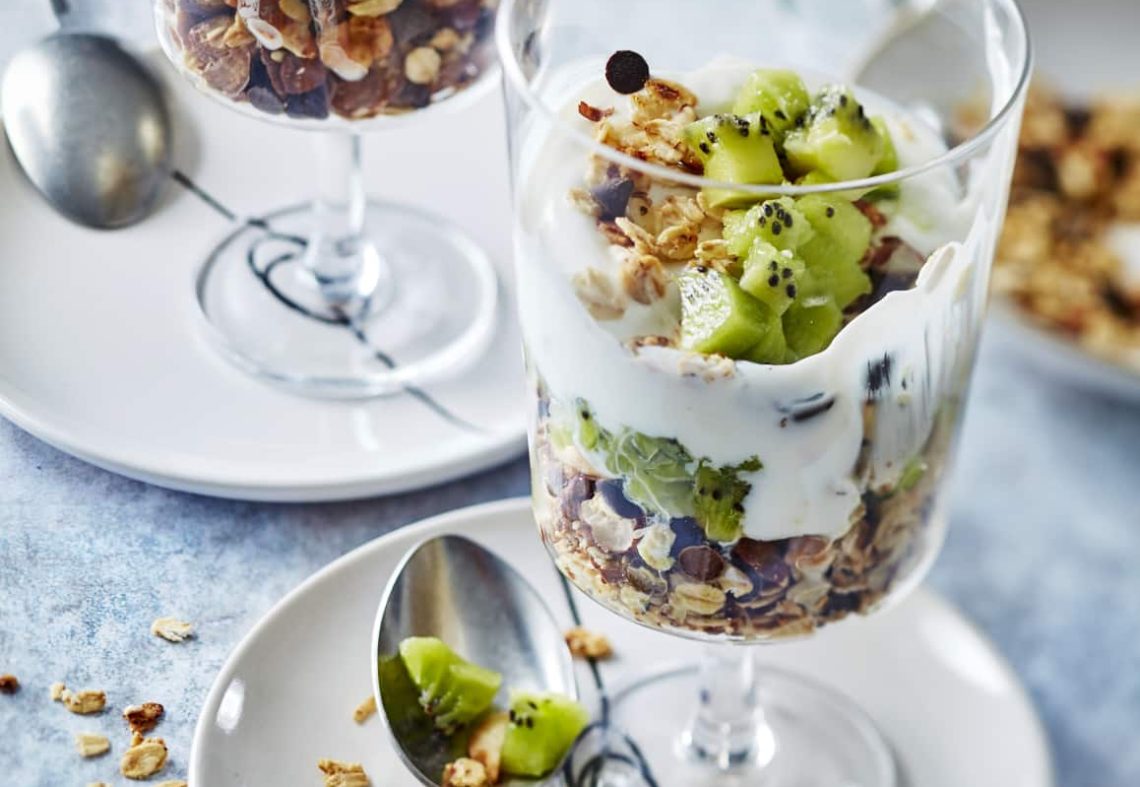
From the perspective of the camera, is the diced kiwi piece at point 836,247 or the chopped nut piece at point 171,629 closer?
the diced kiwi piece at point 836,247

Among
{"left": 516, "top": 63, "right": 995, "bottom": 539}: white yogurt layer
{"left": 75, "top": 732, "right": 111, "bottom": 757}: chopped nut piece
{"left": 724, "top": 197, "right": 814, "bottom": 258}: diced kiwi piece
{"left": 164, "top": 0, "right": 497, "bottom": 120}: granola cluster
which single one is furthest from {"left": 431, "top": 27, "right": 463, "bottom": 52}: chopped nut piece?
{"left": 75, "top": 732, "right": 111, "bottom": 757}: chopped nut piece

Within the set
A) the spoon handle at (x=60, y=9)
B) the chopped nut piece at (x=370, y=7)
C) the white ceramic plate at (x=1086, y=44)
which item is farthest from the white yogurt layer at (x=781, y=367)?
the white ceramic plate at (x=1086, y=44)

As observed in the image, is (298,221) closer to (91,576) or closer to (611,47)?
(611,47)

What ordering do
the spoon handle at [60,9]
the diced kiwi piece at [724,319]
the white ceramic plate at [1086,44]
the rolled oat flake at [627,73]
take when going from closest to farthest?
the diced kiwi piece at [724,319] < the rolled oat flake at [627,73] < the spoon handle at [60,9] < the white ceramic plate at [1086,44]

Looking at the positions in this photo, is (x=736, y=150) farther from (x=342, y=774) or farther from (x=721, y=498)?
(x=342, y=774)

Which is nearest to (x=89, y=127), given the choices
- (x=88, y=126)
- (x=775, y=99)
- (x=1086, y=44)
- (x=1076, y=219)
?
(x=88, y=126)

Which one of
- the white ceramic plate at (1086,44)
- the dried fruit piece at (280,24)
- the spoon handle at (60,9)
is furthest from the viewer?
the white ceramic plate at (1086,44)

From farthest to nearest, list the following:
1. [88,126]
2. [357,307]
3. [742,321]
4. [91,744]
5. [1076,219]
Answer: [1076,219] < [357,307] < [88,126] < [91,744] < [742,321]

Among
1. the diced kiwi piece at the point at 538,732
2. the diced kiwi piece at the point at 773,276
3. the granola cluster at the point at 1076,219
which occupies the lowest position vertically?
the granola cluster at the point at 1076,219

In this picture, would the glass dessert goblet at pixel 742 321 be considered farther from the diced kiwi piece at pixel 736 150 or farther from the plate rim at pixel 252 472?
the plate rim at pixel 252 472
